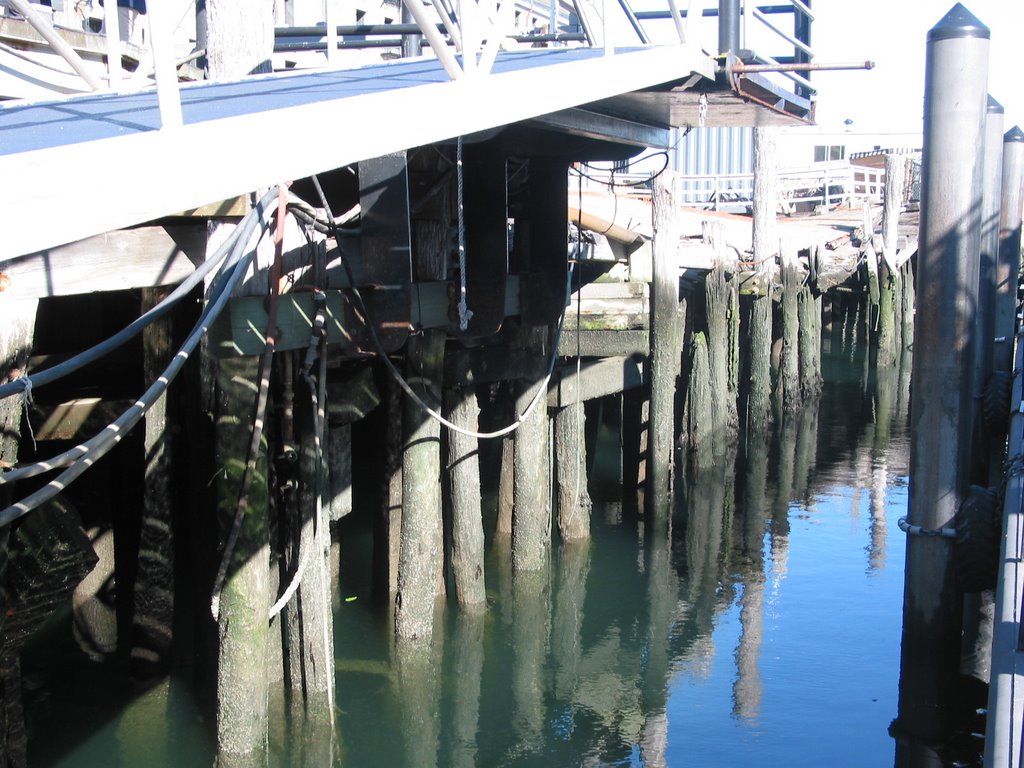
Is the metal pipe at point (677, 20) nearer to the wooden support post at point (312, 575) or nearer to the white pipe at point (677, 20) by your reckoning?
the white pipe at point (677, 20)

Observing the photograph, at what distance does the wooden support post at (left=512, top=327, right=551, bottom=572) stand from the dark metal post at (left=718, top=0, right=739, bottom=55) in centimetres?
249

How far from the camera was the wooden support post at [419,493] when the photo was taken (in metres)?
6.95

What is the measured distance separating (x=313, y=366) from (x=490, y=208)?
190 cm

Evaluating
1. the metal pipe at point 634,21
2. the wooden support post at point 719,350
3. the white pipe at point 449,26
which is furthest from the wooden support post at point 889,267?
the white pipe at point 449,26

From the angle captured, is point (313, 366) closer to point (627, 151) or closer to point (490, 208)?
point (490, 208)

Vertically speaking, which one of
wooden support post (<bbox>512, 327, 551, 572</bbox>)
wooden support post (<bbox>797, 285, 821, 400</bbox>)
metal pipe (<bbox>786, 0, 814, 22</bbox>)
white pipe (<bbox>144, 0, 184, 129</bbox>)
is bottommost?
wooden support post (<bbox>797, 285, 821, 400</bbox>)

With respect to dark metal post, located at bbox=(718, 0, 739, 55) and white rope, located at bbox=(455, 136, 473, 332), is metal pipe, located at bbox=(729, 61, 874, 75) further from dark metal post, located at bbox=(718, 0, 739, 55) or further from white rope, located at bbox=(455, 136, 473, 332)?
white rope, located at bbox=(455, 136, 473, 332)

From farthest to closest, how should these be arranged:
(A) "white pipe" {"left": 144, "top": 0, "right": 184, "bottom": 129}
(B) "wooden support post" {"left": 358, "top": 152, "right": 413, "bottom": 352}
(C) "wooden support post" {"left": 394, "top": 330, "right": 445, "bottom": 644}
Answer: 1. (C) "wooden support post" {"left": 394, "top": 330, "right": 445, "bottom": 644}
2. (B) "wooden support post" {"left": 358, "top": 152, "right": 413, "bottom": 352}
3. (A) "white pipe" {"left": 144, "top": 0, "right": 184, "bottom": 129}

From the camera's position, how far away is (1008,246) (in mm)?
8484

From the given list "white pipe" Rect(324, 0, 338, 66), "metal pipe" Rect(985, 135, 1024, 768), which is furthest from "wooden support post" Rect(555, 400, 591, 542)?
"white pipe" Rect(324, 0, 338, 66)

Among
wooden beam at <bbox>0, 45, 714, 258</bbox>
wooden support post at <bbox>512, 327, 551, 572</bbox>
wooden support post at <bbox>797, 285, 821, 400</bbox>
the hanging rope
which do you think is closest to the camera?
wooden beam at <bbox>0, 45, 714, 258</bbox>

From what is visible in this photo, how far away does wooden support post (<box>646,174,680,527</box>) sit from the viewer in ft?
36.4

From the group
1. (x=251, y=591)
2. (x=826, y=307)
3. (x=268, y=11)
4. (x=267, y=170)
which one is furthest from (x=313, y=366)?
(x=826, y=307)

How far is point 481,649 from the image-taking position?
25.7ft
